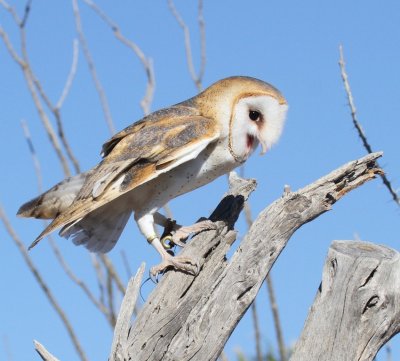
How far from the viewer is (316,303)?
331 centimetres

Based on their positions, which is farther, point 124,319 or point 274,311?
point 274,311

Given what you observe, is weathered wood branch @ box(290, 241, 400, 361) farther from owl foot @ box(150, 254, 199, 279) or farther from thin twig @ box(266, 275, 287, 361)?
thin twig @ box(266, 275, 287, 361)

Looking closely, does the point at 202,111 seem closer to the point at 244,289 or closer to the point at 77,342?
the point at 244,289

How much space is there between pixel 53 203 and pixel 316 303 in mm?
1300

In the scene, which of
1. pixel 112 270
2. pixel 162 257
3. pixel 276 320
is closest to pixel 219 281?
pixel 162 257

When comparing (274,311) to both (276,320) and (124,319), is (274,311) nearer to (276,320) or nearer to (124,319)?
(276,320)

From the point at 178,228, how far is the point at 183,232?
0.20 metres

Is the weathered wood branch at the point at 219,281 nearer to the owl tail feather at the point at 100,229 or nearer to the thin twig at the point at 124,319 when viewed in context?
the thin twig at the point at 124,319

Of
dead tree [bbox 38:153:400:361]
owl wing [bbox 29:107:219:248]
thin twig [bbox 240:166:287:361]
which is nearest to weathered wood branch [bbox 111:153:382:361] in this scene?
dead tree [bbox 38:153:400:361]

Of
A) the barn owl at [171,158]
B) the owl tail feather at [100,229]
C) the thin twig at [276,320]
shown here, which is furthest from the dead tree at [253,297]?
the thin twig at [276,320]

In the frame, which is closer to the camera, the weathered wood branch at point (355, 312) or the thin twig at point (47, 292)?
the weathered wood branch at point (355, 312)

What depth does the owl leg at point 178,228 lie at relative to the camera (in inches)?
152

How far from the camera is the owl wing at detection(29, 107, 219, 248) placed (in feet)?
11.8

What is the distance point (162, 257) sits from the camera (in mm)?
3707
